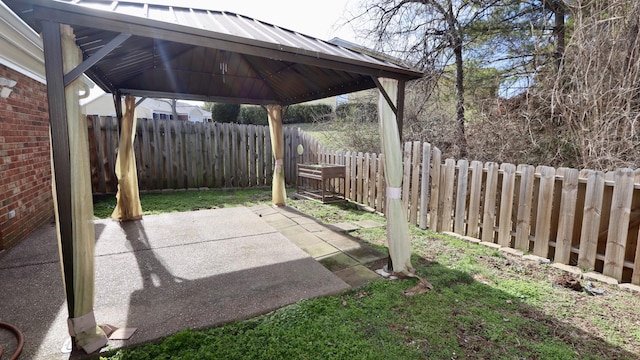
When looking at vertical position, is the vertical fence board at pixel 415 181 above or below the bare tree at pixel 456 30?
below

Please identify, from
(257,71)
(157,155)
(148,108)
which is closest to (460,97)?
(257,71)

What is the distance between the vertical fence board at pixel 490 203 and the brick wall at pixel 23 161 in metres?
5.97

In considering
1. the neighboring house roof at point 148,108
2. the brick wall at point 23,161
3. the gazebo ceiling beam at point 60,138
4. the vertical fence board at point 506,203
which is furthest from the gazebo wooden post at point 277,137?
the neighboring house roof at point 148,108

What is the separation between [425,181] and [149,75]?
4.78 meters

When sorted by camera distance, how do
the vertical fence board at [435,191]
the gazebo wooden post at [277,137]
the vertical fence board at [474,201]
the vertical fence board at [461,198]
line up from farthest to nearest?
the gazebo wooden post at [277,137], the vertical fence board at [435,191], the vertical fence board at [461,198], the vertical fence board at [474,201]

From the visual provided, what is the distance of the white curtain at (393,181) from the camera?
127 inches

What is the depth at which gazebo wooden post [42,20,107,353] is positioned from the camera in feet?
6.35

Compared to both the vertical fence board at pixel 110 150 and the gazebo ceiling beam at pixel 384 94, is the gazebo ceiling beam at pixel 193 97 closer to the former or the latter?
the vertical fence board at pixel 110 150

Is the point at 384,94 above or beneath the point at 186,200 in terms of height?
above

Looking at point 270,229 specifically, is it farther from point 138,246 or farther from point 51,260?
point 51,260

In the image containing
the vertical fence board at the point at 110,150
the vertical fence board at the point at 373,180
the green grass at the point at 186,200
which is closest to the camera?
the vertical fence board at the point at 373,180

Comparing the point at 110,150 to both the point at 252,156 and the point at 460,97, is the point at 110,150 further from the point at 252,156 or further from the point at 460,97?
the point at 460,97

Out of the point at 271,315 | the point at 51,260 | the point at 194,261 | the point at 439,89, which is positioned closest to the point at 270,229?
the point at 194,261

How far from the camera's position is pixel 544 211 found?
3.57m
